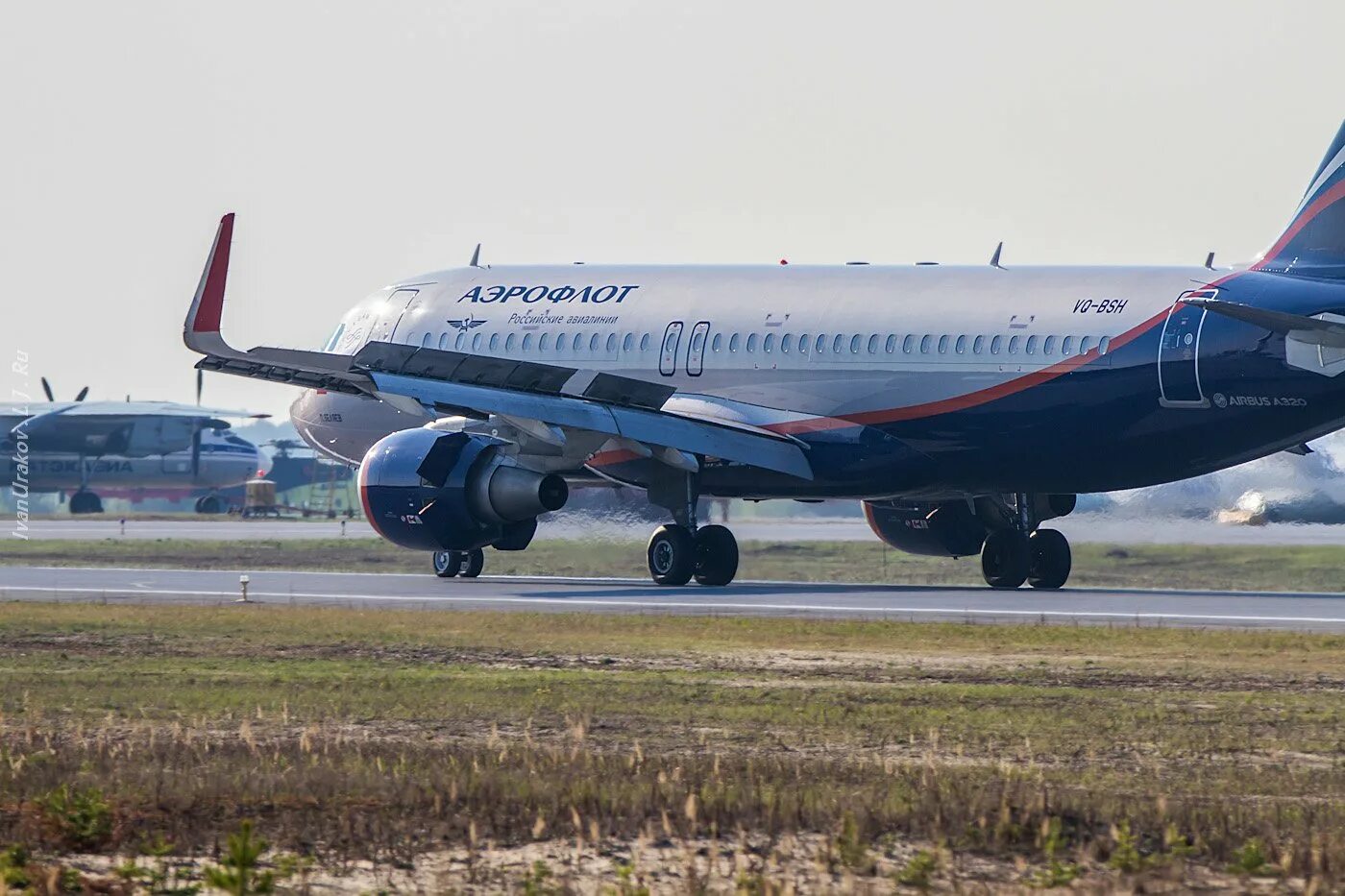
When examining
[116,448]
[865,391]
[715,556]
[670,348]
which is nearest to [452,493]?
[715,556]

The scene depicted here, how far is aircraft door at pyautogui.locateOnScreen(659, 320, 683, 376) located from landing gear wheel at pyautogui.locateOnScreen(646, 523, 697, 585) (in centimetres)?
313

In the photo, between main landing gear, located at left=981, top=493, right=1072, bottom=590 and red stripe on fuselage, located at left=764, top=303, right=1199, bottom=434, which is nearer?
red stripe on fuselage, located at left=764, top=303, right=1199, bottom=434

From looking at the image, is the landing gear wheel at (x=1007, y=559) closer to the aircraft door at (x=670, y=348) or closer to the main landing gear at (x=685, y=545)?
the main landing gear at (x=685, y=545)

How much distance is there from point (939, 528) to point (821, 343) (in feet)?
15.7

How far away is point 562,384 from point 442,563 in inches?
256

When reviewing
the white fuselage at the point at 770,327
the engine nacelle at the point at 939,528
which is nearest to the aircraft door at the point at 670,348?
the white fuselage at the point at 770,327

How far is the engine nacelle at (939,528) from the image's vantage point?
4000cm

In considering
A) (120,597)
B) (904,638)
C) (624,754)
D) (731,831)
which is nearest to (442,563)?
(120,597)

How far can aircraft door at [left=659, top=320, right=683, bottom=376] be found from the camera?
129 feet

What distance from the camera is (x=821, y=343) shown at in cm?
3738

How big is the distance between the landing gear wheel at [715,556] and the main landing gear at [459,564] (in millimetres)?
5036

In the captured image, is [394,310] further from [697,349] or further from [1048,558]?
[1048,558]

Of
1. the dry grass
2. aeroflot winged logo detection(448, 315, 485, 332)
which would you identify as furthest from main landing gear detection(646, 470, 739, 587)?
the dry grass

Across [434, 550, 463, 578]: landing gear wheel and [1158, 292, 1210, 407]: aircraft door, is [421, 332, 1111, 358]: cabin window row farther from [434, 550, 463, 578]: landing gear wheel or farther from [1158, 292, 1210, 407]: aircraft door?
[434, 550, 463, 578]: landing gear wheel
